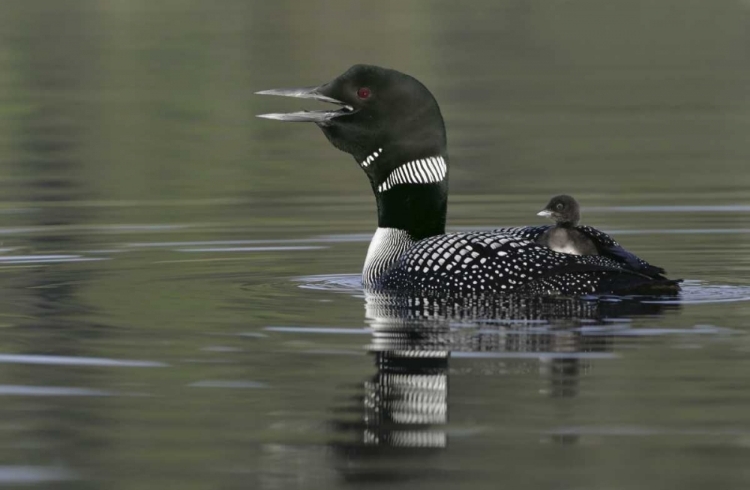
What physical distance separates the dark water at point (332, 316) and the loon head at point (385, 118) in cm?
71

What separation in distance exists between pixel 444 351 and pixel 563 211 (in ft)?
5.19

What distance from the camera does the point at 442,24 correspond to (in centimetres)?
3603

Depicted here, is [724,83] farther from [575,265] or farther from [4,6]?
[4,6]

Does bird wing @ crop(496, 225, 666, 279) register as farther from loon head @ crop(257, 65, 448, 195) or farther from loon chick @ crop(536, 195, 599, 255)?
loon head @ crop(257, 65, 448, 195)

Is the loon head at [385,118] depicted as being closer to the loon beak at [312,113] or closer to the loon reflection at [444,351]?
the loon beak at [312,113]

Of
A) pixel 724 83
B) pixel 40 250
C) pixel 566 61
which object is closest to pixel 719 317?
pixel 40 250

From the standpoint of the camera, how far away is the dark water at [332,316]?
484cm

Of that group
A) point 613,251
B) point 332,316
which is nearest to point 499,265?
point 613,251

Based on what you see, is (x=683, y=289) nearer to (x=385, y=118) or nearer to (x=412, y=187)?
(x=412, y=187)

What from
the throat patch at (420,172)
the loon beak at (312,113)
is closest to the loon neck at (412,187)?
the throat patch at (420,172)

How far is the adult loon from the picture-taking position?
757 centimetres

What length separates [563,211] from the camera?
301 inches

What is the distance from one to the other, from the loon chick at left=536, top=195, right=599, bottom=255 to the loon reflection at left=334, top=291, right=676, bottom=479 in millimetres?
320

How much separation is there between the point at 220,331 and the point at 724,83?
57.5 ft
